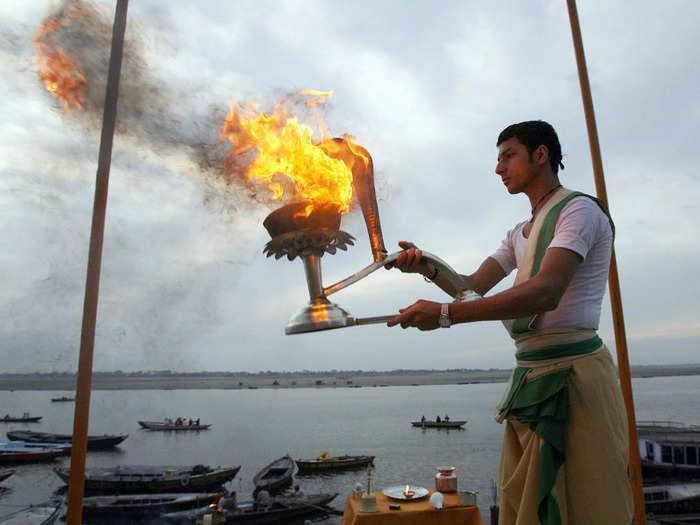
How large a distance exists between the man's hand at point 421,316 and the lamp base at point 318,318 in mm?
533

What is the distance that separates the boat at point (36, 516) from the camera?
933 inches

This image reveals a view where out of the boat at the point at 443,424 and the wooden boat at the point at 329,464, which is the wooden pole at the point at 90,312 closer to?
the wooden boat at the point at 329,464

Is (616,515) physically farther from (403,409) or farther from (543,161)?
(403,409)

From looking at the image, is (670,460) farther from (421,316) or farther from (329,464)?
(421,316)

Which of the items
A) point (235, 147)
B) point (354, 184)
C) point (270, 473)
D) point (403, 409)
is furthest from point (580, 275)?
point (403, 409)

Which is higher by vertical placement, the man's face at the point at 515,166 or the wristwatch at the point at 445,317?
the man's face at the point at 515,166

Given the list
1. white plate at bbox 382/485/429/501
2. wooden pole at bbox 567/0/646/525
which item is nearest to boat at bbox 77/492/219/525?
white plate at bbox 382/485/429/501

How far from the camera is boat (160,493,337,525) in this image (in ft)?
83.7

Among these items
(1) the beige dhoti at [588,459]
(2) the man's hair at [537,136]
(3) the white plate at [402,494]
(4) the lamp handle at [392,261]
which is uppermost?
(2) the man's hair at [537,136]

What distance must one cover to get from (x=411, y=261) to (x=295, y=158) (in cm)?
139

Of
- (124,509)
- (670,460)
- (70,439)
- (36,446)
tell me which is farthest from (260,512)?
(70,439)

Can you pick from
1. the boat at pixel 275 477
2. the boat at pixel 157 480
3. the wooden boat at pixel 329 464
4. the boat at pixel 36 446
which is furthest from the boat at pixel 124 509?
the boat at pixel 36 446

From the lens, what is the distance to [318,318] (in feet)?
8.53

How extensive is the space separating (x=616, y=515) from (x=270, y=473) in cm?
3809
